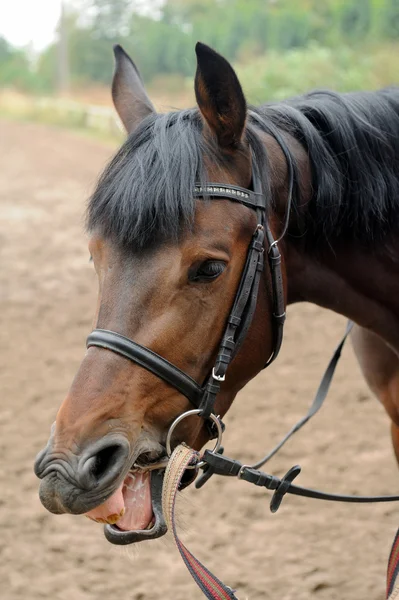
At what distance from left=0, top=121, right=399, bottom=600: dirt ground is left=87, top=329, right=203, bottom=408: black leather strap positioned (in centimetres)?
60

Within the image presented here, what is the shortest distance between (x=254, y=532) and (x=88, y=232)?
286 centimetres

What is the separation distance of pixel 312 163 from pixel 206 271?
26.7 inches

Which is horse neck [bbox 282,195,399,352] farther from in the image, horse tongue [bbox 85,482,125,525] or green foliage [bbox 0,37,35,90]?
green foliage [bbox 0,37,35,90]

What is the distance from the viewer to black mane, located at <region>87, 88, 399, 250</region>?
2227 mm

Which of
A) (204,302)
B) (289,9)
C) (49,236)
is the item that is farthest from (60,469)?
(289,9)

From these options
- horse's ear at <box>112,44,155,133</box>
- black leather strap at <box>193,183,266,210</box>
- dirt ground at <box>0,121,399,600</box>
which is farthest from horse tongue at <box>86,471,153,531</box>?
horse's ear at <box>112,44,155,133</box>

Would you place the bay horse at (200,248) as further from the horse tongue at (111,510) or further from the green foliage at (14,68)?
the green foliage at (14,68)

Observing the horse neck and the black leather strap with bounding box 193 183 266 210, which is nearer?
the black leather strap with bounding box 193 183 266 210

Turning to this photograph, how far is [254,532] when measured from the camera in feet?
Result: 15.1

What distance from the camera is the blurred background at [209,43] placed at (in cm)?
1620

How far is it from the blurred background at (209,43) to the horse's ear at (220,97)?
6.71 meters

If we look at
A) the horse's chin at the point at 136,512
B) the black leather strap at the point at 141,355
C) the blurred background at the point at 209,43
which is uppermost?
the blurred background at the point at 209,43

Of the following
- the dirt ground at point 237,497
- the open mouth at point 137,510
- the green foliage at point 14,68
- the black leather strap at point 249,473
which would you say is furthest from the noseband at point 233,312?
the green foliage at point 14,68

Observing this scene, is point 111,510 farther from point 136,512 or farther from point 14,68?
point 14,68
